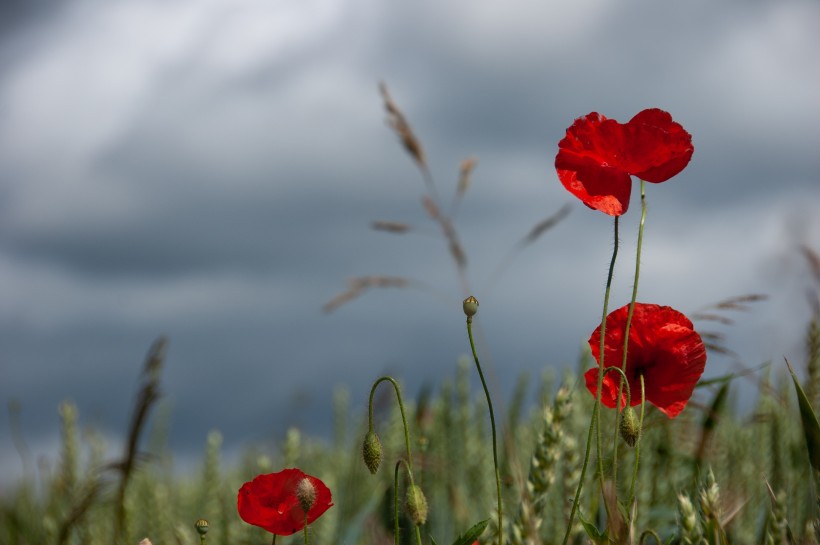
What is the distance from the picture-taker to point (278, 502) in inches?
67.1

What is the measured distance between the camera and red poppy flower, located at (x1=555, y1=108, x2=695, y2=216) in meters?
1.63

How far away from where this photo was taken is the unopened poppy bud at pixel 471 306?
1.45 meters

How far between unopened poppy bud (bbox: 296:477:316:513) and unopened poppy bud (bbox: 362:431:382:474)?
0.11 m

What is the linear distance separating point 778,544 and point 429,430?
274 centimetres

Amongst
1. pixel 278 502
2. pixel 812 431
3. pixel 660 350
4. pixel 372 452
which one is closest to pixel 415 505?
pixel 372 452

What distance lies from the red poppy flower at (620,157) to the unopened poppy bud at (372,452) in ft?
1.87

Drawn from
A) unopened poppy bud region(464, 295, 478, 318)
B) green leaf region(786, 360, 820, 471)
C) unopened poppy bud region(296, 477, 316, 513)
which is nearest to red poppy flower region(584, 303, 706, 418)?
green leaf region(786, 360, 820, 471)

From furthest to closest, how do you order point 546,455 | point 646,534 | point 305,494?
1. point 546,455
2. point 646,534
3. point 305,494

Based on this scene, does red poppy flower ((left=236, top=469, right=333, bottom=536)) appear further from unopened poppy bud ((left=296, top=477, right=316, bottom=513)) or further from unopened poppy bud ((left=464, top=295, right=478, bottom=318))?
unopened poppy bud ((left=464, top=295, right=478, bottom=318))

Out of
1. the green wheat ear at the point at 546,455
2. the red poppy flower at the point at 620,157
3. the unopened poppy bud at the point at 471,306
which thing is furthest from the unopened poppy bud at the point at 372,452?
the red poppy flower at the point at 620,157

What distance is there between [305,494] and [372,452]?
14 centimetres

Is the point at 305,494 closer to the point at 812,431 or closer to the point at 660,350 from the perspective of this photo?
the point at 660,350

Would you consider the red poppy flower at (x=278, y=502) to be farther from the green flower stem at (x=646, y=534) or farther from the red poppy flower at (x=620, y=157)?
the red poppy flower at (x=620, y=157)

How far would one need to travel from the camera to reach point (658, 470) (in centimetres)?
296
